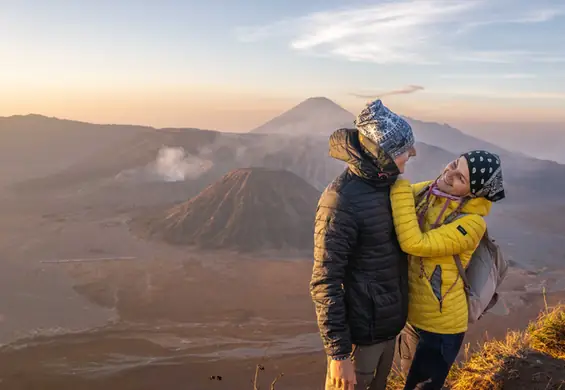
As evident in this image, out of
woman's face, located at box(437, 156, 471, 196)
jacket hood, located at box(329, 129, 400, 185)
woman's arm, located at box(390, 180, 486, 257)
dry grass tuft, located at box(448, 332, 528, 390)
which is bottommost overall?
dry grass tuft, located at box(448, 332, 528, 390)

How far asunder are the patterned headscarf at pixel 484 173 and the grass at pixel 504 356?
157cm

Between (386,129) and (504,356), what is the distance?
7.46ft

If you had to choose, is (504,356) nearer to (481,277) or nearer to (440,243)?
(481,277)

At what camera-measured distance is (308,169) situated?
40.3 m

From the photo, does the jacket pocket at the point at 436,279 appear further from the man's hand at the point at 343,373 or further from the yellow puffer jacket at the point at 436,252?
the man's hand at the point at 343,373

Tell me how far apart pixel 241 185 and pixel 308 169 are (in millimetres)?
16122

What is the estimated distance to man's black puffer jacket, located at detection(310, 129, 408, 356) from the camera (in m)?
2.25

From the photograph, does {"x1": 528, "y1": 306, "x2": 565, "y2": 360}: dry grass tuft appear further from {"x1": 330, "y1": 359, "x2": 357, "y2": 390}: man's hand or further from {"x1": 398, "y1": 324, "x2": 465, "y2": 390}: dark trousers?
{"x1": 330, "y1": 359, "x2": 357, "y2": 390}: man's hand

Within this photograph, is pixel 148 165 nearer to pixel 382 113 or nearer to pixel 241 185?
pixel 241 185

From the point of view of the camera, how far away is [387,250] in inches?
94.2

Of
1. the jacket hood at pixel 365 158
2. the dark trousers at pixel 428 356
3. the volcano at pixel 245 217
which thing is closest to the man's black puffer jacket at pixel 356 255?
the jacket hood at pixel 365 158

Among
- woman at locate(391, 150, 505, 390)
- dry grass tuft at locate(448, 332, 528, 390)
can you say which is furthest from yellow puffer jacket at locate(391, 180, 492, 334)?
dry grass tuft at locate(448, 332, 528, 390)

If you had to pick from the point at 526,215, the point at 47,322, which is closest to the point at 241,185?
the point at 47,322

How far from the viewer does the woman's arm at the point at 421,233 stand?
93.0 inches
